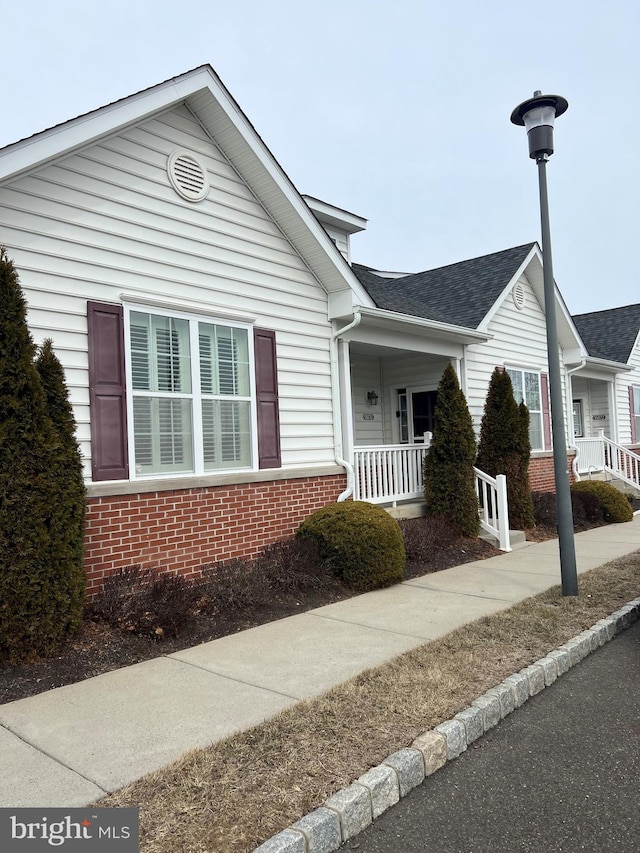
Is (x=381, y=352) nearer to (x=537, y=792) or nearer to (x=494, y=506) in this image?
(x=494, y=506)

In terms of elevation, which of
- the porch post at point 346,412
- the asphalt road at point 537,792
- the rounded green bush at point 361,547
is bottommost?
the asphalt road at point 537,792

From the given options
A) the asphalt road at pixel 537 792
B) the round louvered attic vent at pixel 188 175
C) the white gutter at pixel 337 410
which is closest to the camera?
the asphalt road at pixel 537 792

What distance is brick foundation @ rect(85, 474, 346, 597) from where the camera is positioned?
639 cm

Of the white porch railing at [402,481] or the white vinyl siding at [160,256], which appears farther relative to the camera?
the white porch railing at [402,481]

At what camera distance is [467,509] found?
10336mm

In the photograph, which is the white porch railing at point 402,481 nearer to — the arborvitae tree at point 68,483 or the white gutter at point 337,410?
the white gutter at point 337,410

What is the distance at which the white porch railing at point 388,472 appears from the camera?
383 inches

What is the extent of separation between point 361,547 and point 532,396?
8167 millimetres

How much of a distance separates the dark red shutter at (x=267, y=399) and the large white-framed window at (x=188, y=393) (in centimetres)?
10

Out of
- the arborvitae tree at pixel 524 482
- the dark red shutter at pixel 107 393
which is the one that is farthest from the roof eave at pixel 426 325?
the dark red shutter at pixel 107 393

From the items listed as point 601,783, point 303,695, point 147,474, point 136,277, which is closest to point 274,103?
point 136,277

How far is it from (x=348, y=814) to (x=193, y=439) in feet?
16.1

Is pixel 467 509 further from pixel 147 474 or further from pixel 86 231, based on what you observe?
pixel 86 231

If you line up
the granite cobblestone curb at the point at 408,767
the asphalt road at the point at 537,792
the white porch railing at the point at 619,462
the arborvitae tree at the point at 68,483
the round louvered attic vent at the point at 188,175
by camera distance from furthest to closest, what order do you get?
1. the white porch railing at the point at 619,462
2. the round louvered attic vent at the point at 188,175
3. the arborvitae tree at the point at 68,483
4. the asphalt road at the point at 537,792
5. the granite cobblestone curb at the point at 408,767
